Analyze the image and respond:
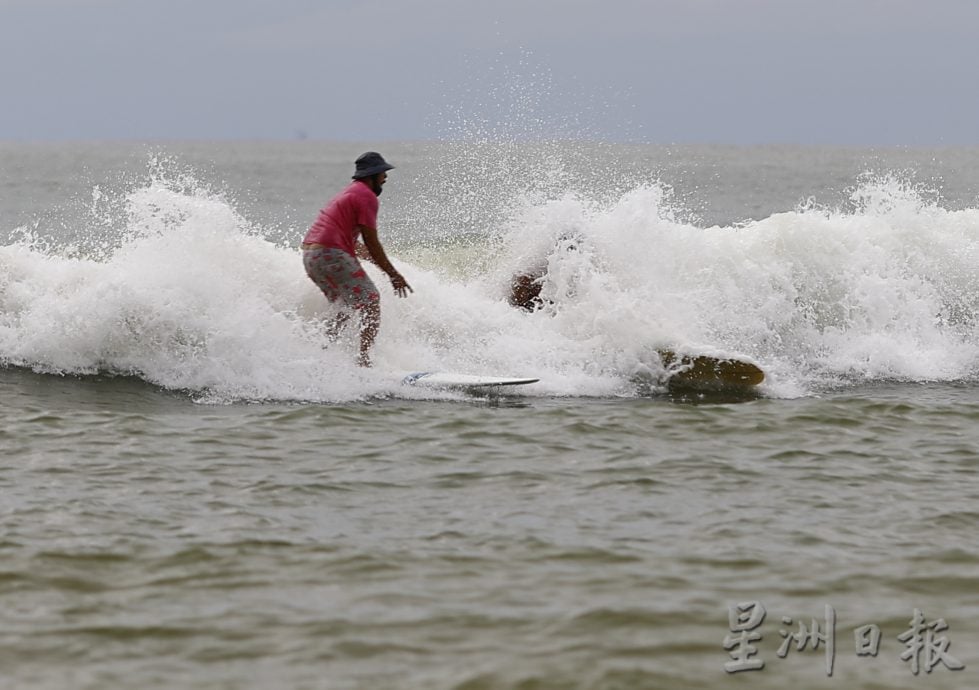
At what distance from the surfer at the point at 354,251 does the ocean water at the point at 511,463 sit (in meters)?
0.33

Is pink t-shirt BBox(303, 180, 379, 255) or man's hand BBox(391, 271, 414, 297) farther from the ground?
pink t-shirt BBox(303, 180, 379, 255)

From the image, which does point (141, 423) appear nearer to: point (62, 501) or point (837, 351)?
point (62, 501)

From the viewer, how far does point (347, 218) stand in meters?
10.3

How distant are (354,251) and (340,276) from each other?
0.83ft

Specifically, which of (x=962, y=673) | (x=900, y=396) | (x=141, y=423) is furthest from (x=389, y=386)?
(x=962, y=673)

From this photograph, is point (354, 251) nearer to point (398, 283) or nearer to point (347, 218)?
point (347, 218)

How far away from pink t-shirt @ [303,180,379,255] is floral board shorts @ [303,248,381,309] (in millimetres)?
83

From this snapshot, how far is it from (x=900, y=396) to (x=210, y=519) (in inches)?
244

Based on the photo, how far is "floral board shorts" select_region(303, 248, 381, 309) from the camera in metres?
10.3

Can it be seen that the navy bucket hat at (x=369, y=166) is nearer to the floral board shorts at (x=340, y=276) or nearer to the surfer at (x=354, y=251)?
the surfer at (x=354, y=251)

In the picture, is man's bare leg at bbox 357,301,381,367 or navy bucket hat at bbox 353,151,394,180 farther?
man's bare leg at bbox 357,301,381,367

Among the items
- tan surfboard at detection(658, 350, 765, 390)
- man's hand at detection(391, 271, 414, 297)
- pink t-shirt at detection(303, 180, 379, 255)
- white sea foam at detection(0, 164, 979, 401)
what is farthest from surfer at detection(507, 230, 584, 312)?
pink t-shirt at detection(303, 180, 379, 255)

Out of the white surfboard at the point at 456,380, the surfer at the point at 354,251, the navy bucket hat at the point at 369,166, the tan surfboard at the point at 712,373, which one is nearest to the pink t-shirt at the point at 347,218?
the surfer at the point at 354,251

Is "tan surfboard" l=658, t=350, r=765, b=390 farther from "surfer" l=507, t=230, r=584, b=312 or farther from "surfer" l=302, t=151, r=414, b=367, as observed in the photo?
"surfer" l=302, t=151, r=414, b=367
